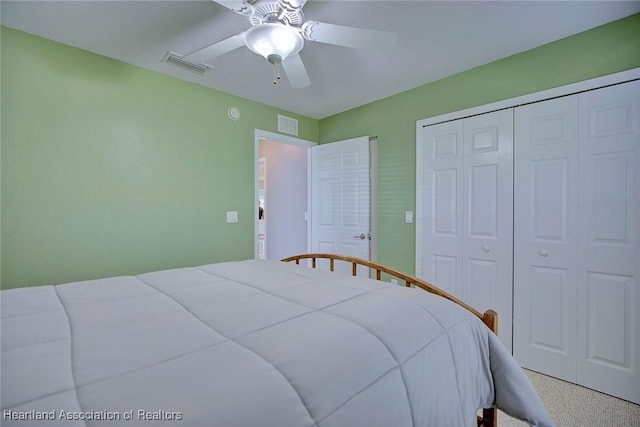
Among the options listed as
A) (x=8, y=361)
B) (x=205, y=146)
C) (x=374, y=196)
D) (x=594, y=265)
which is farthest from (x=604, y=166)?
(x=205, y=146)

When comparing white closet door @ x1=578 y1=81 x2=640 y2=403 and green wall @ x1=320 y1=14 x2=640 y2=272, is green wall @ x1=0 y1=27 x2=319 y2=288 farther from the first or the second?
white closet door @ x1=578 y1=81 x2=640 y2=403

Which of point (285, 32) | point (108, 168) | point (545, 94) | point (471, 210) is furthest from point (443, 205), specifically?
point (108, 168)

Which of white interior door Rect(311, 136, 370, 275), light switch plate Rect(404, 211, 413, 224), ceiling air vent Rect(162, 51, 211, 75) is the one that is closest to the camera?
ceiling air vent Rect(162, 51, 211, 75)

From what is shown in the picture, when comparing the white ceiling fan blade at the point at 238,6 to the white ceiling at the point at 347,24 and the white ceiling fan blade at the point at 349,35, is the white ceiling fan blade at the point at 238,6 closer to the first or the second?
the white ceiling fan blade at the point at 349,35

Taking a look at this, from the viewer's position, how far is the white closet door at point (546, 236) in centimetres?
194

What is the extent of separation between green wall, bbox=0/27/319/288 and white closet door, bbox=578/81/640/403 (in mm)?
2742

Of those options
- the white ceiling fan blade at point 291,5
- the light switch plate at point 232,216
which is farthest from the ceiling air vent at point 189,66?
the light switch plate at point 232,216

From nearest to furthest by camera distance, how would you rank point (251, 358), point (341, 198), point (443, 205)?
point (251, 358), point (443, 205), point (341, 198)

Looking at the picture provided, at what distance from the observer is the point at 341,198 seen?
3.29 m

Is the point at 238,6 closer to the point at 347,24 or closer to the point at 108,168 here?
the point at 347,24

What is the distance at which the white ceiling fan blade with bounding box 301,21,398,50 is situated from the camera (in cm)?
139

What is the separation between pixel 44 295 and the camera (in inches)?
48.3

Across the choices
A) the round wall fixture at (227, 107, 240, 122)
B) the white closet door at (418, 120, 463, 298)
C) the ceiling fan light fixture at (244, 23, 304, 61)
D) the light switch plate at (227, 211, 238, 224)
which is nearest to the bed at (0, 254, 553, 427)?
the ceiling fan light fixture at (244, 23, 304, 61)

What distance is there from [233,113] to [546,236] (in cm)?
284
